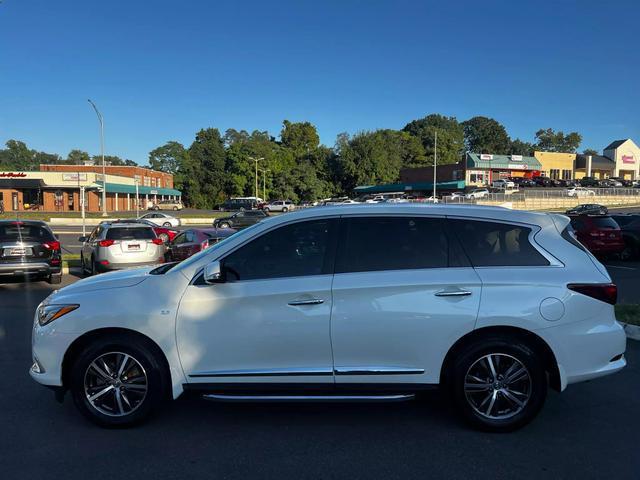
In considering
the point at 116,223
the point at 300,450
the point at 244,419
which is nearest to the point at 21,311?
the point at 116,223

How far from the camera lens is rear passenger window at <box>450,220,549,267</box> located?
3941mm

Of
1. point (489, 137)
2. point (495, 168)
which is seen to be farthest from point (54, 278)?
point (489, 137)

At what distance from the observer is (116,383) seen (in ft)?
12.9

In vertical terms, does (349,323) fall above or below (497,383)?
above

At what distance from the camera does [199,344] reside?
3.81m

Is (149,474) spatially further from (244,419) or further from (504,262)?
(504,262)

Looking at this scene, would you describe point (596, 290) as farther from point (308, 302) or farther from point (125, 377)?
point (125, 377)

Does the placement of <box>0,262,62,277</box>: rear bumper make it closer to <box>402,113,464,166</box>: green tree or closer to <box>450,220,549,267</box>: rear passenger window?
<box>450,220,549,267</box>: rear passenger window

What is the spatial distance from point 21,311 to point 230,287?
6544 mm

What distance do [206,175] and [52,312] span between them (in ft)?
297

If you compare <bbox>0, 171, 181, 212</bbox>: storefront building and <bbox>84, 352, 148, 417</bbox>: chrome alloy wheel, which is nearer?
<bbox>84, 352, 148, 417</bbox>: chrome alloy wheel

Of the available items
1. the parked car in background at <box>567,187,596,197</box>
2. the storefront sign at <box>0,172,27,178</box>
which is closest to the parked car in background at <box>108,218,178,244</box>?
the storefront sign at <box>0,172,27,178</box>

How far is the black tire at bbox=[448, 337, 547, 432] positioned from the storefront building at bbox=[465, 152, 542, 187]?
260ft

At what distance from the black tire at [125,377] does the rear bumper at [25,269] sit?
780cm
